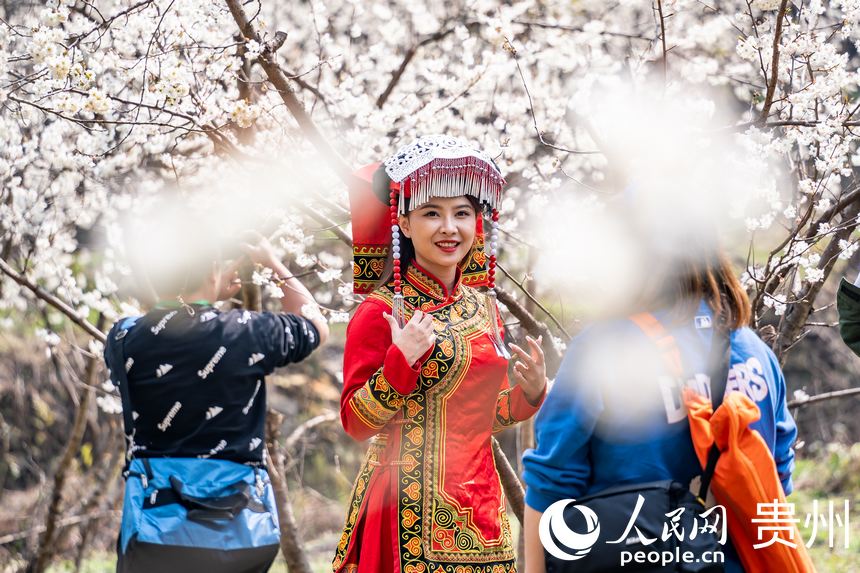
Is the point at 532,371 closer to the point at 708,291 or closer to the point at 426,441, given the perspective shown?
the point at 426,441

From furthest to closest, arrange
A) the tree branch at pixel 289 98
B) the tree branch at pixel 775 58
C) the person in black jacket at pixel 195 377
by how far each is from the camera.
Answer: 1. the person in black jacket at pixel 195 377
2. the tree branch at pixel 289 98
3. the tree branch at pixel 775 58

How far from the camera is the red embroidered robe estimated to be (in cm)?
282

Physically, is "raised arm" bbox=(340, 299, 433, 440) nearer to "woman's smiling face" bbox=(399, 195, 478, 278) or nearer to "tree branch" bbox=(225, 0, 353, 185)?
"woman's smiling face" bbox=(399, 195, 478, 278)

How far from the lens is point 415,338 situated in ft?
9.10

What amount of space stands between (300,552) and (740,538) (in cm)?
308

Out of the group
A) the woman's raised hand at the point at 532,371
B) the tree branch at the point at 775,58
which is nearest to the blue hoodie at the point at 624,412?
the woman's raised hand at the point at 532,371

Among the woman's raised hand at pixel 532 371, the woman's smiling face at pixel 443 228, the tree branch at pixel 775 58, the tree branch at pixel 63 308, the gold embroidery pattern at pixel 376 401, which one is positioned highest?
the tree branch at pixel 775 58

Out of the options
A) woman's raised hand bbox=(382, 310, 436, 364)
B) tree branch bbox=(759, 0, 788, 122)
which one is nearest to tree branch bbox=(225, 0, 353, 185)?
woman's raised hand bbox=(382, 310, 436, 364)

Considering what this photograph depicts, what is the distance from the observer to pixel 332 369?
10242 millimetres

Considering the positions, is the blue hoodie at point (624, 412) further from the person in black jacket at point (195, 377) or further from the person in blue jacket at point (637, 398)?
the person in black jacket at point (195, 377)

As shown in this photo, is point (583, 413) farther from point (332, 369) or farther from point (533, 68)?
point (332, 369)

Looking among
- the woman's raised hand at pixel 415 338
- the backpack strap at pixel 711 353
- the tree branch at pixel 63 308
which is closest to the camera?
the backpack strap at pixel 711 353

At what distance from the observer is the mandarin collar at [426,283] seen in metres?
3.08

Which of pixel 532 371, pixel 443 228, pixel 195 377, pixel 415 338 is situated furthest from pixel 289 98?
pixel 532 371
